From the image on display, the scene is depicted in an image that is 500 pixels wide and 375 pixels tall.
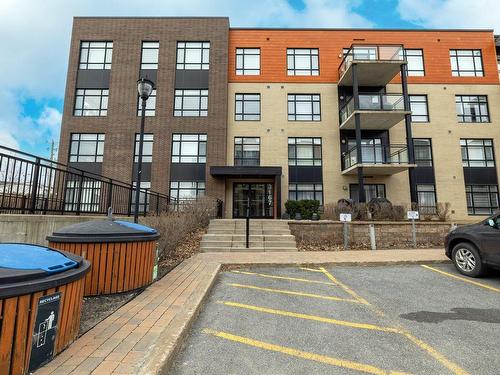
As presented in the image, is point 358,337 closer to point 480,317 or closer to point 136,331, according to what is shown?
point 480,317

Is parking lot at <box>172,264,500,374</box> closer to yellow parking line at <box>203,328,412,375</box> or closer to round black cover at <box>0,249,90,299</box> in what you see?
yellow parking line at <box>203,328,412,375</box>

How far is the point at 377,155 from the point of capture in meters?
17.6

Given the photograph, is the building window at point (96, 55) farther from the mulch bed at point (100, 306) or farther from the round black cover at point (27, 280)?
the round black cover at point (27, 280)

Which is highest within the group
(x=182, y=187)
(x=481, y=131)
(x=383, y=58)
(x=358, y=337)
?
(x=383, y=58)

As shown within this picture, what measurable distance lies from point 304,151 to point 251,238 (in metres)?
10.7

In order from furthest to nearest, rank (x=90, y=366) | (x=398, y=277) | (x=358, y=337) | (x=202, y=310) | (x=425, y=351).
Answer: (x=398, y=277)
(x=202, y=310)
(x=358, y=337)
(x=425, y=351)
(x=90, y=366)

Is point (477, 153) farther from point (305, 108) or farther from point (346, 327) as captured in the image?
point (346, 327)

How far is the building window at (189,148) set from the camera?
19594mm

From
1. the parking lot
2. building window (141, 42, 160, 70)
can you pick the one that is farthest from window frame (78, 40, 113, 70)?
the parking lot

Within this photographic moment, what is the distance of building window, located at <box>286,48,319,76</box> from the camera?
2117 cm

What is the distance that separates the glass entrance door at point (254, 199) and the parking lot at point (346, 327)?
42.7 ft

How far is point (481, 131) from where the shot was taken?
19.9 m

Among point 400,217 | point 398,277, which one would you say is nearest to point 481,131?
point 400,217

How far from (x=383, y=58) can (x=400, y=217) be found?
35.4ft
